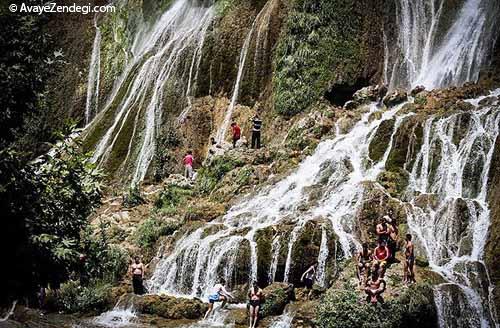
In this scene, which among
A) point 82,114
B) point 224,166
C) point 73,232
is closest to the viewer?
point 73,232

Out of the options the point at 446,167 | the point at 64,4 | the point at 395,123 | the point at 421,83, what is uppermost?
the point at 64,4

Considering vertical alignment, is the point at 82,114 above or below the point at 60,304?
above

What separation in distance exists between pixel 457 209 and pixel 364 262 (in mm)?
2993

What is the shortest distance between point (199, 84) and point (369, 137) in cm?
1019

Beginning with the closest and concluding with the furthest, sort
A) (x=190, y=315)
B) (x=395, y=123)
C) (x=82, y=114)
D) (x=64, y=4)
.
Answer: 1. (x=190, y=315)
2. (x=395, y=123)
3. (x=82, y=114)
4. (x=64, y=4)

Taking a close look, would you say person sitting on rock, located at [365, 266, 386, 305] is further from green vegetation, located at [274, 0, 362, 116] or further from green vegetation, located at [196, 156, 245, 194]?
green vegetation, located at [274, 0, 362, 116]

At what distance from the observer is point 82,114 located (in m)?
34.1

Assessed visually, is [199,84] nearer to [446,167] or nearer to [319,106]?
[319,106]

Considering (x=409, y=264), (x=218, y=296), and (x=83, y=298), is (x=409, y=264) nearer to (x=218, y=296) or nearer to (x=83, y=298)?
(x=218, y=296)

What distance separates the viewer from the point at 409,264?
16.2 metres

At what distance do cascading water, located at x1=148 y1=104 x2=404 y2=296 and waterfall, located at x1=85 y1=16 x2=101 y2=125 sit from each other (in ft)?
47.2

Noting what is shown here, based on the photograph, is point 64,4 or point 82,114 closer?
point 82,114

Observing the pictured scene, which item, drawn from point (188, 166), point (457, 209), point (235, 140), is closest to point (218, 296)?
point (457, 209)

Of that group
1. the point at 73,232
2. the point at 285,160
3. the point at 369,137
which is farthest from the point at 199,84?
the point at 73,232
